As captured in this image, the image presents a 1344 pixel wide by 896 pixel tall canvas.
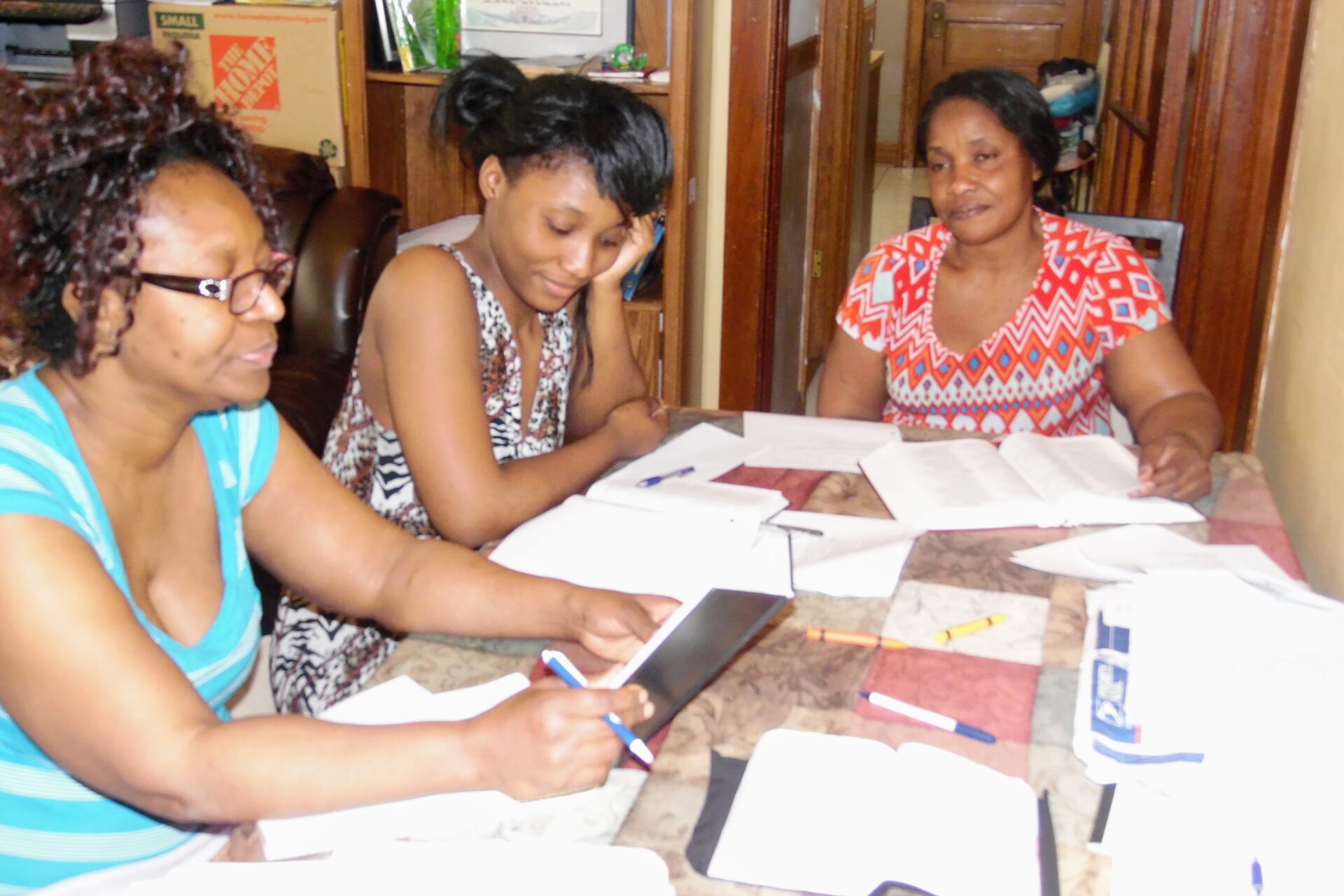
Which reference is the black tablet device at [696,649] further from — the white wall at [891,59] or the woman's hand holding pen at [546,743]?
the white wall at [891,59]

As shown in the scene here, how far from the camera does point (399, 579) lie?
1.28 meters

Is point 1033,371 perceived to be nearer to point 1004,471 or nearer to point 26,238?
point 1004,471

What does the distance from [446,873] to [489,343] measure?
92cm

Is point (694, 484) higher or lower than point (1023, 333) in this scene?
lower

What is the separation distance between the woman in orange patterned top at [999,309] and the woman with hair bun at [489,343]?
50 cm

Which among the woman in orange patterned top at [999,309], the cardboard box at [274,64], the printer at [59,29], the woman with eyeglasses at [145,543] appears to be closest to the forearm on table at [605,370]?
the woman in orange patterned top at [999,309]

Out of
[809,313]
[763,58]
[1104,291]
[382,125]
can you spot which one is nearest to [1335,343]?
[1104,291]

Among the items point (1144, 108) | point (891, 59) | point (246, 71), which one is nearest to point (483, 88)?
point (246, 71)

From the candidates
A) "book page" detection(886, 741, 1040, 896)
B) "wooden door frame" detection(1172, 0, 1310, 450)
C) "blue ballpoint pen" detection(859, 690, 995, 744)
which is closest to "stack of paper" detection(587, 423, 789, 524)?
"blue ballpoint pen" detection(859, 690, 995, 744)

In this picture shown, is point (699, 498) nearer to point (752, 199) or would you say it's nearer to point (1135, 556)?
point (1135, 556)

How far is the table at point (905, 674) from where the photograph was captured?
2.97ft

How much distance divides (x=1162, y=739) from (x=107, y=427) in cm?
91

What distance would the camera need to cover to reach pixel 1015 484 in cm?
154

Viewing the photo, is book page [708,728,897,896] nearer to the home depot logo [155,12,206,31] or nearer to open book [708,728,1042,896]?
open book [708,728,1042,896]
